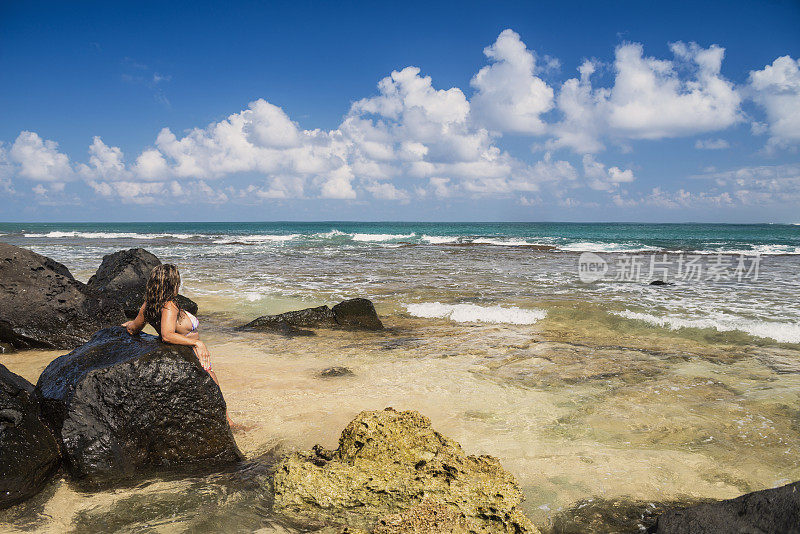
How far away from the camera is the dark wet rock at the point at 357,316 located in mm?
8516

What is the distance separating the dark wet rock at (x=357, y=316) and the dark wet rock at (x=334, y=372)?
2.46 meters

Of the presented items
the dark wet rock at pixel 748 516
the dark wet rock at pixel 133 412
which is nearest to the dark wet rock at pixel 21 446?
the dark wet rock at pixel 133 412

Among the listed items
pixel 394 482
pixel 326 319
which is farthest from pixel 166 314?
pixel 326 319

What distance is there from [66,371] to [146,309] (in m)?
0.73

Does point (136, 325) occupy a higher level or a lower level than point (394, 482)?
higher

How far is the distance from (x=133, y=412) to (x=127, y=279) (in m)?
6.40

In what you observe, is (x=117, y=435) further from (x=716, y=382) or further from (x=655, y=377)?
(x=716, y=382)

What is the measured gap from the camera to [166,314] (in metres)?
3.86

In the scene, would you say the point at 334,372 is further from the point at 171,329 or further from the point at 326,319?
the point at 326,319

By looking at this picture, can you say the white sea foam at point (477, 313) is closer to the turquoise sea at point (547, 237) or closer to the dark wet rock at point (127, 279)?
the dark wet rock at point (127, 279)

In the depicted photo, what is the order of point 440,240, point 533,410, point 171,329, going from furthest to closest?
point 440,240
point 533,410
point 171,329

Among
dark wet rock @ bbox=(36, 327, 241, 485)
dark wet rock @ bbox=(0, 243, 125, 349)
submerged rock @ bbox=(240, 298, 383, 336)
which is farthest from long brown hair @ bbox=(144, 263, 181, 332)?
submerged rock @ bbox=(240, 298, 383, 336)

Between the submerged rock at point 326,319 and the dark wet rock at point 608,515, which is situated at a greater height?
the submerged rock at point 326,319

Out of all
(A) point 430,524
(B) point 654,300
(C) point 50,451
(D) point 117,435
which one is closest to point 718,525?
(A) point 430,524
